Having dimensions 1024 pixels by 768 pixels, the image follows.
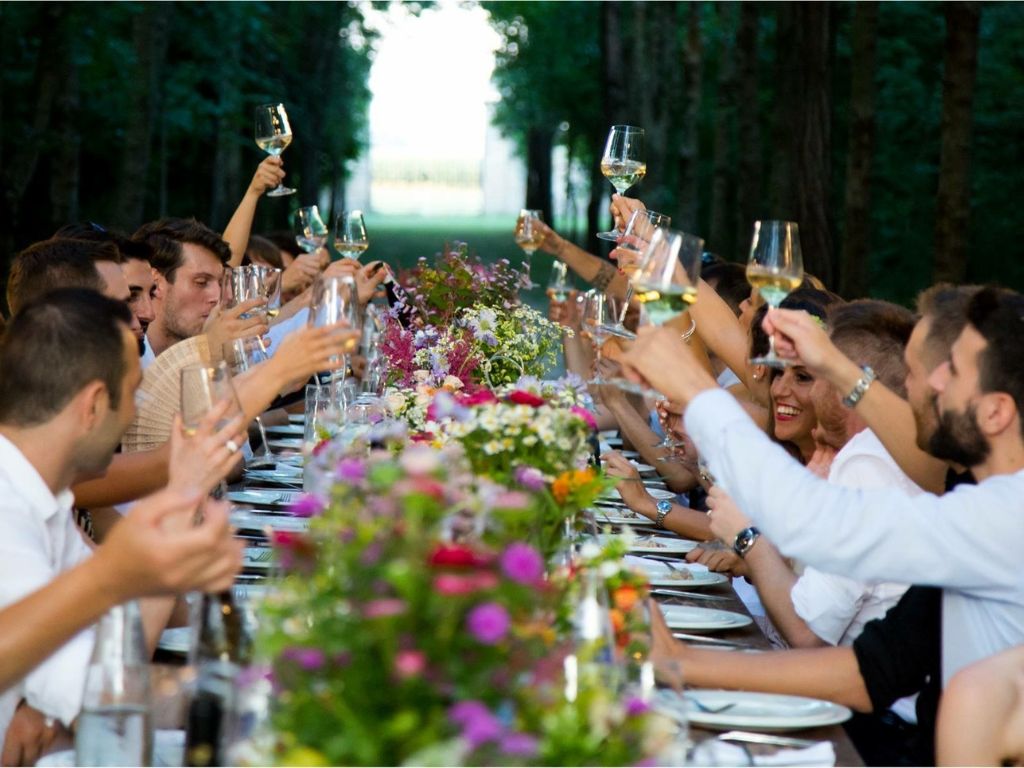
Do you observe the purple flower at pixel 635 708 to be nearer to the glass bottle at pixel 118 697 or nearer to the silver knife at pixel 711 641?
the glass bottle at pixel 118 697

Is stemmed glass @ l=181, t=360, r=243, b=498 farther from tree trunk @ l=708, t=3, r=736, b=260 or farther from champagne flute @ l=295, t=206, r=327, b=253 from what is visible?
tree trunk @ l=708, t=3, r=736, b=260

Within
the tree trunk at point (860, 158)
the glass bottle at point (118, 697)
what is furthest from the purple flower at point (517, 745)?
the tree trunk at point (860, 158)

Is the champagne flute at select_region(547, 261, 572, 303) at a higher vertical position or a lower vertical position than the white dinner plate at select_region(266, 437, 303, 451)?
higher

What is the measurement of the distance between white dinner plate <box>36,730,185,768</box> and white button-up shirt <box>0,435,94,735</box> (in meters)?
0.08

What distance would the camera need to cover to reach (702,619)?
12.7ft

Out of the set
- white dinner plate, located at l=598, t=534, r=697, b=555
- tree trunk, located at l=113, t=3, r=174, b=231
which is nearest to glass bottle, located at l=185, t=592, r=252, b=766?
white dinner plate, located at l=598, t=534, r=697, b=555

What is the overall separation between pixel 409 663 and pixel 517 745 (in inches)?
5.9

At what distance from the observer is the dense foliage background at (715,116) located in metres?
13.7

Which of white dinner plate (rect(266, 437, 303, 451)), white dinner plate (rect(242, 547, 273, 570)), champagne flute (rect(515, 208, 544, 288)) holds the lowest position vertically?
white dinner plate (rect(266, 437, 303, 451))

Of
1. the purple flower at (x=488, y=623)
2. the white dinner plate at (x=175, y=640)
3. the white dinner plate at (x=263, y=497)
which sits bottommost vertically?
the white dinner plate at (x=263, y=497)

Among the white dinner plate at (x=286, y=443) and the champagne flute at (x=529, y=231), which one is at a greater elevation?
the champagne flute at (x=529, y=231)

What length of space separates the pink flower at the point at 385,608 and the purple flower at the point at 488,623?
0.08 m

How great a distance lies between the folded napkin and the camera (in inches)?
103

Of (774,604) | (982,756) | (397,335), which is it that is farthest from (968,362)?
(397,335)
